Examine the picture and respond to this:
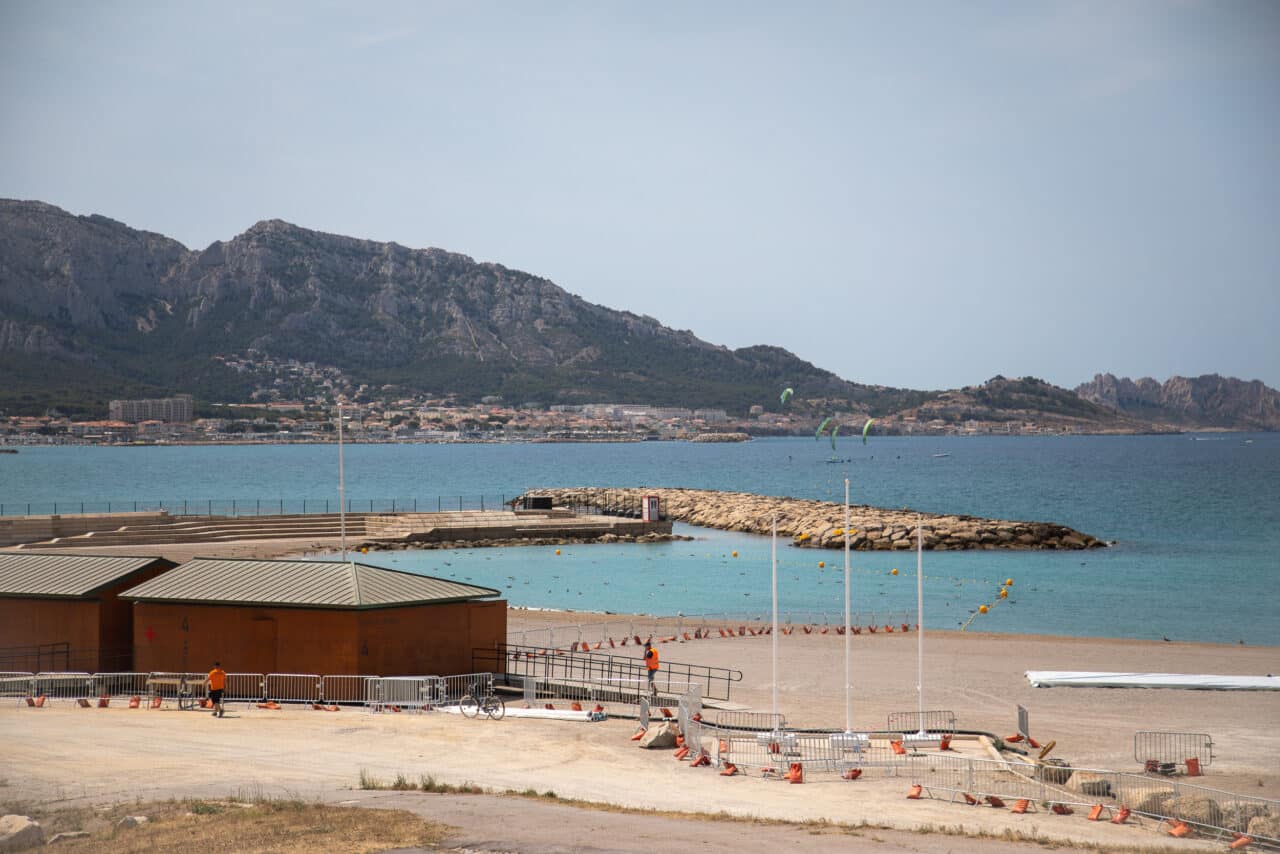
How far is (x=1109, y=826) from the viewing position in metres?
16.1

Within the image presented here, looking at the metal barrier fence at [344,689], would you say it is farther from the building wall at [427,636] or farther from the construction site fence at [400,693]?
the building wall at [427,636]

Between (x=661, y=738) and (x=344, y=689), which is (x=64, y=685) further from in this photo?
(x=661, y=738)

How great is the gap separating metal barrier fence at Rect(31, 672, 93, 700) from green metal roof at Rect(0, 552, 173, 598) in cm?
205

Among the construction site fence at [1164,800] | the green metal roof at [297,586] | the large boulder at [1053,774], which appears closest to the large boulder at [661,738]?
the construction site fence at [1164,800]

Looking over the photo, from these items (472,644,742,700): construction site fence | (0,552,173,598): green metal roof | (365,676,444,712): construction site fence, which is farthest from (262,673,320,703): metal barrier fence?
(0,552,173,598): green metal roof

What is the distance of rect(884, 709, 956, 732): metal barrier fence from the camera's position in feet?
75.5

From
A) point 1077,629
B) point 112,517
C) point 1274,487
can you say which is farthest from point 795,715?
point 1274,487

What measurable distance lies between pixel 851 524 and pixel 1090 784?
56927 mm

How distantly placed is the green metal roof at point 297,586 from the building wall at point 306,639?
0.71 feet

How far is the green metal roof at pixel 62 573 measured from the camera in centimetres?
2673

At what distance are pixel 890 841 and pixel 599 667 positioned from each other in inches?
667

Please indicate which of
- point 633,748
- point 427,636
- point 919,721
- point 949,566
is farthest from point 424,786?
point 949,566

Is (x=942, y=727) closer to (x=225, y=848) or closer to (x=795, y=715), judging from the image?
(x=795, y=715)

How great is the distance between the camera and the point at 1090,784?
18.1 m
